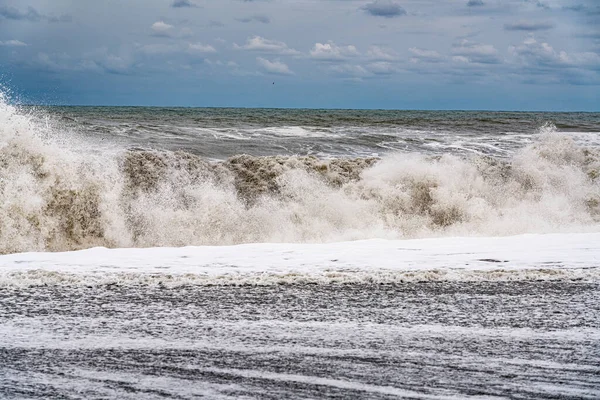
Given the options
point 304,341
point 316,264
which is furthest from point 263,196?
point 304,341

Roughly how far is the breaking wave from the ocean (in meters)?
0.03

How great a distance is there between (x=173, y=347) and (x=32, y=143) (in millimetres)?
6096

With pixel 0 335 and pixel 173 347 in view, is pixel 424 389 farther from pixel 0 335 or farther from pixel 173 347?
pixel 0 335

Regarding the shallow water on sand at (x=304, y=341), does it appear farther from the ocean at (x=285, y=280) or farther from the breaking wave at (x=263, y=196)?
the breaking wave at (x=263, y=196)

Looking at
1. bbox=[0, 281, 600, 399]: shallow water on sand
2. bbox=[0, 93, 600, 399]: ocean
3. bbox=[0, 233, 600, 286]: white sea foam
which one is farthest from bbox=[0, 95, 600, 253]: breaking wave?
bbox=[0, 281, 600, 399]: shallow water on sand

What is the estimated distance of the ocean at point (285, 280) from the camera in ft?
11.3

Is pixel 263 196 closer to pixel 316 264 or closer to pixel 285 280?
pixel 316 264

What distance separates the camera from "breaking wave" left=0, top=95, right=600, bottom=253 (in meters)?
8.70

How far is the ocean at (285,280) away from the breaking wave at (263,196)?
34 mm

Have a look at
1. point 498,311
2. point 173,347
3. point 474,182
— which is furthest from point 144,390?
A: point 474,182

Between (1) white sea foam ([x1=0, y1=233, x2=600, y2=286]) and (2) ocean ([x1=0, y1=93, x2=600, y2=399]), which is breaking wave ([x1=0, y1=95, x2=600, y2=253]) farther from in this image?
(1) white sea foam ([x1=0, y1=233, x2=600, y2=286])

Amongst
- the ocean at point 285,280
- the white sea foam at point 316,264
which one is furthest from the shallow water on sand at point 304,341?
the white sea foam at point 316,264

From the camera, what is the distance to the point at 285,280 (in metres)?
5.29

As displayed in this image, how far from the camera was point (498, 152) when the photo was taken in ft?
70.2
